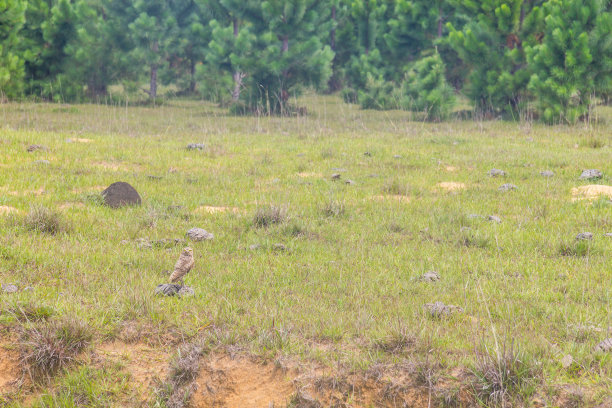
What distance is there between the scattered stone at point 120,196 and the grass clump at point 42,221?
92 cm

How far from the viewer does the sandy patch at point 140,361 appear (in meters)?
3.04

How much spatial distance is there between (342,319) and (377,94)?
65.3 ft

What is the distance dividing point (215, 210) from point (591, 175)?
4807 millimetres

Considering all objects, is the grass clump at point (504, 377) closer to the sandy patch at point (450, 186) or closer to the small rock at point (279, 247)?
the small rock at point (279, 247)

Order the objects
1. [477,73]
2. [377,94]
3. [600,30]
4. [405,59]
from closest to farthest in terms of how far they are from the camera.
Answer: [600,30]
[477,73]
[377,94]
[405,59]

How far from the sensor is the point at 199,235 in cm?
488

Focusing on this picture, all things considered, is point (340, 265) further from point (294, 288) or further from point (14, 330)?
point (14, 330)

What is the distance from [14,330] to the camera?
3.28m

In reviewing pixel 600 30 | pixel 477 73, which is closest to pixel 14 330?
pixel 600 30

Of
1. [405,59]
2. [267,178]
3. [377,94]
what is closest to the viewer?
[267,178]

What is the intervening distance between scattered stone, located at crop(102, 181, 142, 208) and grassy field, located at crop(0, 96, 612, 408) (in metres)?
0.13

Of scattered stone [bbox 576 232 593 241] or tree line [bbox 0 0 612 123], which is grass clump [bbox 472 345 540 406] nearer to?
Result: scattered stone [bbox 576 232 593 241]

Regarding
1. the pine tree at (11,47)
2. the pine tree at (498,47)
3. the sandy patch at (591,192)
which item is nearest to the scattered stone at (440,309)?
the sandy patch at (591,192)

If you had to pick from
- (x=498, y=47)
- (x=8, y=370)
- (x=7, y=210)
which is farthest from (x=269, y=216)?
(x=498, y=47)
